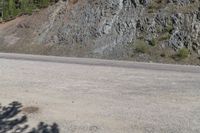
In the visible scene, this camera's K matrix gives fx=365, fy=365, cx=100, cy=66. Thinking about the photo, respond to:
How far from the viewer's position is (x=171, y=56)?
3206 cm

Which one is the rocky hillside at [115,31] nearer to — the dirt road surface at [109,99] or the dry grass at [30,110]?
the dirt road surface at [109,99]

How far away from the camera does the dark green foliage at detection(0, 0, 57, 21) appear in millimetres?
52644

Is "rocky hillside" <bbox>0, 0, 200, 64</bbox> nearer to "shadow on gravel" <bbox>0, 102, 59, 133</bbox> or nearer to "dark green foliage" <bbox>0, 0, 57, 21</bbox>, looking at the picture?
"dark green foliage" <bbox>0, 0, 57, 21</bbox>

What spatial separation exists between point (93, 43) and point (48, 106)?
25067 mm

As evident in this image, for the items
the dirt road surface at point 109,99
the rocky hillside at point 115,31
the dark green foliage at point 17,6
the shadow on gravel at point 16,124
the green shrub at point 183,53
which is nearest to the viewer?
the shadow on gravel at point 16,124

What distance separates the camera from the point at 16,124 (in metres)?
10.3

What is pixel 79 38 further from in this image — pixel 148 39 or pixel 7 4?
pixel 7 4

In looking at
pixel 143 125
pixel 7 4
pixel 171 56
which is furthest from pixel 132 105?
pixel 7 4

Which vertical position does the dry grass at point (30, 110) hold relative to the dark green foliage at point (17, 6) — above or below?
below

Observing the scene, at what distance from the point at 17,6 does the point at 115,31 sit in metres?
27.3

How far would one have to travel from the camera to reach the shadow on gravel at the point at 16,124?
9.75 m

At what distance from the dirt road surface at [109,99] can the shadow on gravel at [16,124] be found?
0.25 m

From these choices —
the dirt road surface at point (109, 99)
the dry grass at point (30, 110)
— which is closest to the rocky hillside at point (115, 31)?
the dirt road surface at point (109, 99)

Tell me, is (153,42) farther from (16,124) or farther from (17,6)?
(17,6)
